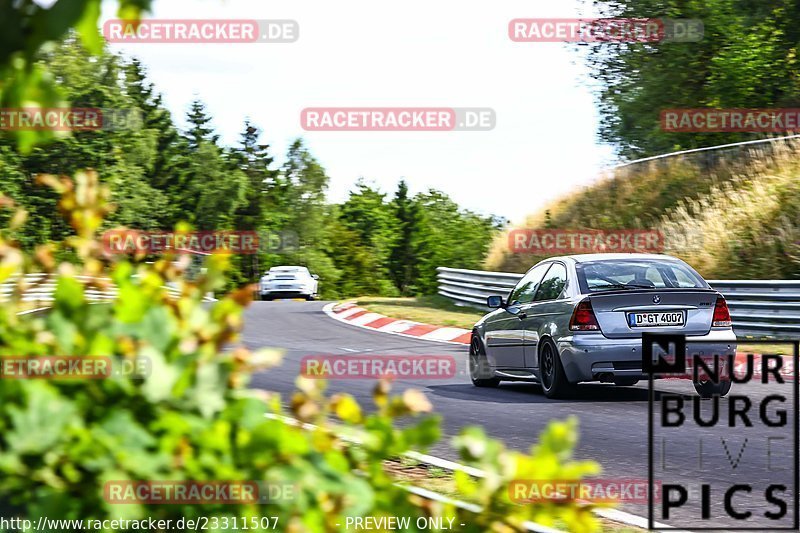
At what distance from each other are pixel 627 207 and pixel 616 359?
66.6ft

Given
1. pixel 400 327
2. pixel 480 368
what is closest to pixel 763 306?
pixel 480 368

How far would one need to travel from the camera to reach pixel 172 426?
236cm

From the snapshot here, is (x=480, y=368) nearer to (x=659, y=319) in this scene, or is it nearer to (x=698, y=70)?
(x=659, y=319)

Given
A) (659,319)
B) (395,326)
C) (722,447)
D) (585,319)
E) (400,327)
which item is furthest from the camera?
(395,326)

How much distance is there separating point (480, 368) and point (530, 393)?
3.48ft

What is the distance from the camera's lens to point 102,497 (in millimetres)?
2334

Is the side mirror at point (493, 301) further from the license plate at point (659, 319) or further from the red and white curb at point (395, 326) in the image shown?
the red and white curb at point (395, 326)

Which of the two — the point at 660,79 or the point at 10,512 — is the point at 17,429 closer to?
the point at 10,512

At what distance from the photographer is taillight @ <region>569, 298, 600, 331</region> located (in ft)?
37.9

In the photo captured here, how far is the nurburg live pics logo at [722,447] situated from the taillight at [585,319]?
52 centimetres

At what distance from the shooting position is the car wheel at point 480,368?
13.8 m

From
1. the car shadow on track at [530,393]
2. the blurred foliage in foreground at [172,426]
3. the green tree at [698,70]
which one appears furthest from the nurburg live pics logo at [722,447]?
the green tree at [698,70]

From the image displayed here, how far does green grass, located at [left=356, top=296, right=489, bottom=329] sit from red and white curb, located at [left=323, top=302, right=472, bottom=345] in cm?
32

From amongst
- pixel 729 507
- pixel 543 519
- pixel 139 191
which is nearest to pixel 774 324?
pixel 729 507
